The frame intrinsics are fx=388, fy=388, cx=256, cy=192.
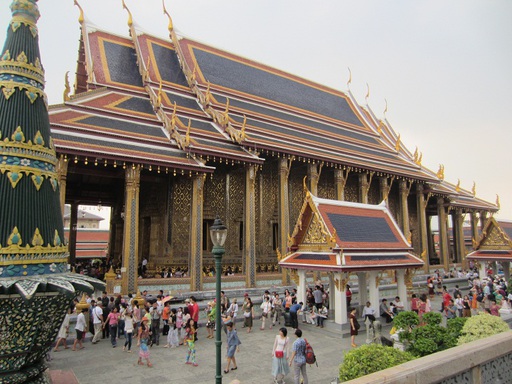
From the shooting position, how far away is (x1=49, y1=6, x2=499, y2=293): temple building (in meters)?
14.8

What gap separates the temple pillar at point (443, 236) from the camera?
26.3m

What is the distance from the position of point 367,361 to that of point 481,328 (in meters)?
2.78

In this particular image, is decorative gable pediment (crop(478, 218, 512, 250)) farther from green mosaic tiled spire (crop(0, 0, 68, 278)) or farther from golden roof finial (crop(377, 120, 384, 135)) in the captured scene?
green mosaic tiled spire (crop(0, 0, 68, 278))

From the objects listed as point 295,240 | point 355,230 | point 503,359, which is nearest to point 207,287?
point 295,240

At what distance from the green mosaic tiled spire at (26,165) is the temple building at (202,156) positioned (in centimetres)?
925

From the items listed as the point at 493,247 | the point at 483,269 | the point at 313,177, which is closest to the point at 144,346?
the point at 313,177

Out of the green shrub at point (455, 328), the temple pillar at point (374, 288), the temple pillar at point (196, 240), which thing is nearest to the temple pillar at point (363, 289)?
the temple pillar at point (374, 288)

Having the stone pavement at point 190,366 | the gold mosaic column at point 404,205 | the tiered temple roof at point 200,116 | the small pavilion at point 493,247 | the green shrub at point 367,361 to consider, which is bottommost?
the stone pavement at point 190,366

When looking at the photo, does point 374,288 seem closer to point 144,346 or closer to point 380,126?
point 144,346

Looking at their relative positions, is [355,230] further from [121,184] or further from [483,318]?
[121,184]

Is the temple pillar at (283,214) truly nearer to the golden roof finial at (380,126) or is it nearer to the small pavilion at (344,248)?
the small pavilion at (344,248)

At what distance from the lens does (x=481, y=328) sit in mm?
6375

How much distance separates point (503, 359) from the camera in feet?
14.4

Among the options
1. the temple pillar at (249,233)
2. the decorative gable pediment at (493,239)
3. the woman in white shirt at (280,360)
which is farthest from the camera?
the decorative gable pediment at (493,239)
